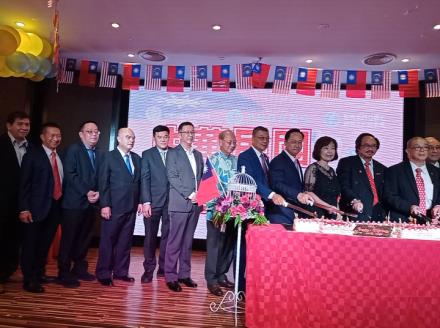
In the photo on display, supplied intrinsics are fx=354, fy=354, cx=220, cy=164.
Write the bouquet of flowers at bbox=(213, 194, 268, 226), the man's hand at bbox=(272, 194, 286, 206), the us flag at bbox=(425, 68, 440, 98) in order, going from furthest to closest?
the us flag at bbox=(425, 68, 440, 98), the man's hand at bbox=(272, 194, 286, 206), the bouquet of flowers at bbox=(213, 194, 268, 226)

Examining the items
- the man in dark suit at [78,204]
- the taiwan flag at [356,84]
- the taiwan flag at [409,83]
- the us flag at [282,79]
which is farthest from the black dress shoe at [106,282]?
the taiwan flag at [409,83]

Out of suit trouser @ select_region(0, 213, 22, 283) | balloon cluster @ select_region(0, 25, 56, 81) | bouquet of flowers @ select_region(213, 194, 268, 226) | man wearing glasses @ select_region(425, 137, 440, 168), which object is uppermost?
balloon cluster @ select_region(0, 25, 56, 81)

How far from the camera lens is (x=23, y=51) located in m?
4.68

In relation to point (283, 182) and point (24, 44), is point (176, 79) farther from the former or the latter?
point (283, 182)

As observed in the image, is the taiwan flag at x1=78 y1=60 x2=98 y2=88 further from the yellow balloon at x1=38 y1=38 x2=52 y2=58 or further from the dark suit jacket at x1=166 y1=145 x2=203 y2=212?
the dark suit jacket at x1=166 y1=145 x2=203 y2=212

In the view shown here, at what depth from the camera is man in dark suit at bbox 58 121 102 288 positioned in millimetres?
3791

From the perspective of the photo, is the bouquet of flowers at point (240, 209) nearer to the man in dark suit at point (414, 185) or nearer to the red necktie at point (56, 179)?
the man in dark suit at point (414, 185)

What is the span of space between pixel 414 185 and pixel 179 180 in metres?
2.46

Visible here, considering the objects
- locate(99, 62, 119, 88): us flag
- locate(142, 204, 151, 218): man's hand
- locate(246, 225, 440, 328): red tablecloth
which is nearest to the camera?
locate(246, 225, 440, 328): red tablecloth

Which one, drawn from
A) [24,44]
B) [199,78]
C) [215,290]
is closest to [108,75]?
[24,44]

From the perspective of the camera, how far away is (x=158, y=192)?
4.10 metres

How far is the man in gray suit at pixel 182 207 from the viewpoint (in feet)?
12.5

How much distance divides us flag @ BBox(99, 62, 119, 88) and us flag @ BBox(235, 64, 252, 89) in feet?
6.63

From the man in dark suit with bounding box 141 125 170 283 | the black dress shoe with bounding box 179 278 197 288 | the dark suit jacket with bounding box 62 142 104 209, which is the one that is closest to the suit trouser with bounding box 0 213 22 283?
the dark suit jacket with bounding box 62 142 104 209
